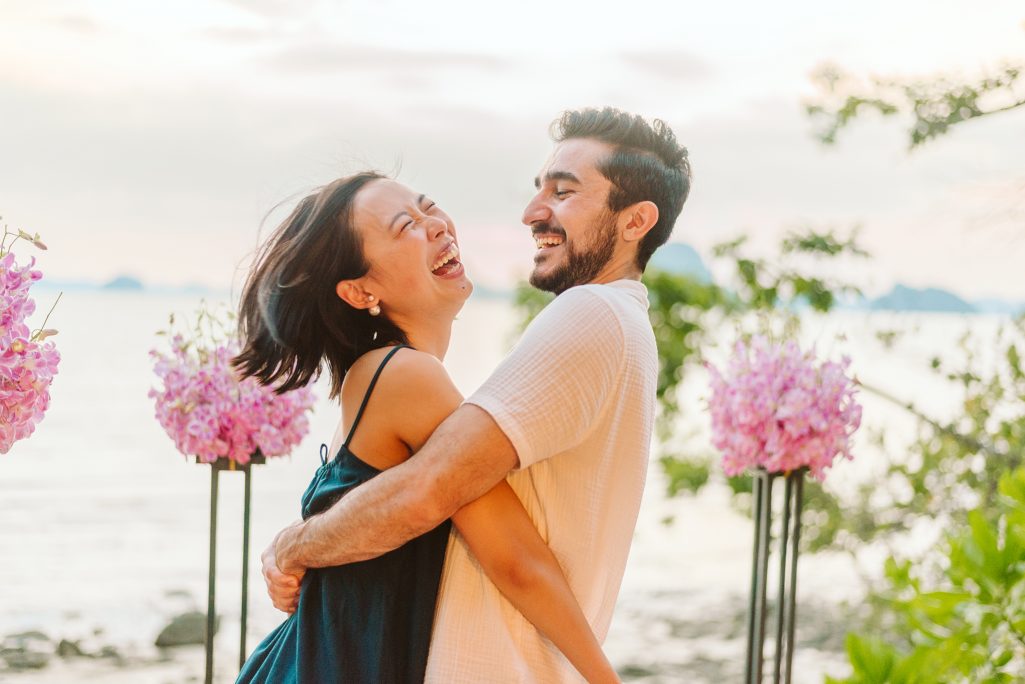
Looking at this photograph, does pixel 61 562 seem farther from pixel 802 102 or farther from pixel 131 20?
pixel 131 20

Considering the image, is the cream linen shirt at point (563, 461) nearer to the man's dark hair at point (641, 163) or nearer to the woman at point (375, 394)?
the woman at point (375, 394)

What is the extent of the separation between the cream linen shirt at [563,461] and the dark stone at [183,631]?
706 cm

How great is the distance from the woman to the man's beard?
0.54 feet

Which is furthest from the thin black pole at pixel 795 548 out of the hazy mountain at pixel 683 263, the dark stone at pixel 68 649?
the dark stone at pixel 68 649

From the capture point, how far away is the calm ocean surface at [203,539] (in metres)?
7.62

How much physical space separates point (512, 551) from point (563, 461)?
0.15 metres

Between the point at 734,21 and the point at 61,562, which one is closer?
the point at 61,562

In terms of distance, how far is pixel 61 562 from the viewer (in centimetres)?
1032

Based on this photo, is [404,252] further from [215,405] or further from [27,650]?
[27,650]

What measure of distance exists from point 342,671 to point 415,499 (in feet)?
0.95

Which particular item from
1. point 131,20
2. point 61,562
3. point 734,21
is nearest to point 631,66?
point 734,21

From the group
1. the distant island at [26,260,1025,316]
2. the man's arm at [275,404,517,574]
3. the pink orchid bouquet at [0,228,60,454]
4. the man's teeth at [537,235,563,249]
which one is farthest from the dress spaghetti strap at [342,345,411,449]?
the distant island at [26,260,1025,316]

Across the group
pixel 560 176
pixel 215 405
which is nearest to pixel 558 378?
pixel 560 176

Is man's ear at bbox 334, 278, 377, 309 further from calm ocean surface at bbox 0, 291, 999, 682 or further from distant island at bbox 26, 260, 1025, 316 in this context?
calm ocean surface at bbox 0, 291, 999, 682
